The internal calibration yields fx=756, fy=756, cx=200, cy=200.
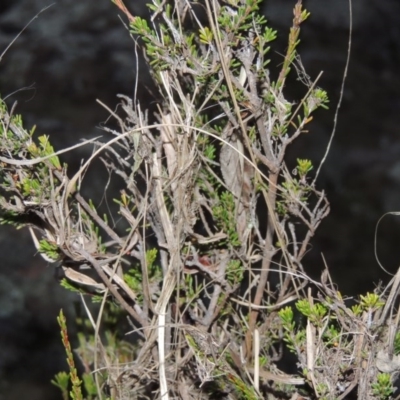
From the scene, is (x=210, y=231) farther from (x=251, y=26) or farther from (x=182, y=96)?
(x=251, y=26)

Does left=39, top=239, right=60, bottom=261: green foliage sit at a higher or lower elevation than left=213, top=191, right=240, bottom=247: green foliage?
higher

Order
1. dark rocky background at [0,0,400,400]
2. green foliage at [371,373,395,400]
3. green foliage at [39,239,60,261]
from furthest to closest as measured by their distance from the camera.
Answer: dark rocky background at [0,0,400,400], green foliage at [39,239,60,261], green foliage at [371,373,395,400]

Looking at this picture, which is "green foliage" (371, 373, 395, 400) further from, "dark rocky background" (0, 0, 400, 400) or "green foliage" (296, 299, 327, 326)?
"dark rocky background" (0, 0, 400, 400)

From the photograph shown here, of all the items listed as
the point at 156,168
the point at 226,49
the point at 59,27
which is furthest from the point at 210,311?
the point at 59,27

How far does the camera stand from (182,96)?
1099 mm

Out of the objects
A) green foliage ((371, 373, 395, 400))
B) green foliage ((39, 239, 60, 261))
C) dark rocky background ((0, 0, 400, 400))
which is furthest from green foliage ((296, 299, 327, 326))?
dark rocky background ((0, 0, 400, 400))

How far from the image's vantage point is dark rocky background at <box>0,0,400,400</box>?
258 centimetres

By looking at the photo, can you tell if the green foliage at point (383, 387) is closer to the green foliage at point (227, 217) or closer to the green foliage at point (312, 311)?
the green foliage at point (312, 311)

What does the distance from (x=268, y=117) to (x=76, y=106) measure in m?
2.22

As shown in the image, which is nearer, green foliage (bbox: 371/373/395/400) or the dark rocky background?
green foliage (bbox: 371/373/395/400)

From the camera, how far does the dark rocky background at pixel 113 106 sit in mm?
2578

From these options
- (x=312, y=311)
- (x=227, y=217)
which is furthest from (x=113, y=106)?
(x=312, y=311)

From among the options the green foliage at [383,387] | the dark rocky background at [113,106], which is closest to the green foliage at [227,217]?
the green foliage at [383,387]

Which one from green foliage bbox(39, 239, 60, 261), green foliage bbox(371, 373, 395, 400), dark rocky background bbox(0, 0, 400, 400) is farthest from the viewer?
dark rocky background bbox(0, 0, 400, 400)
